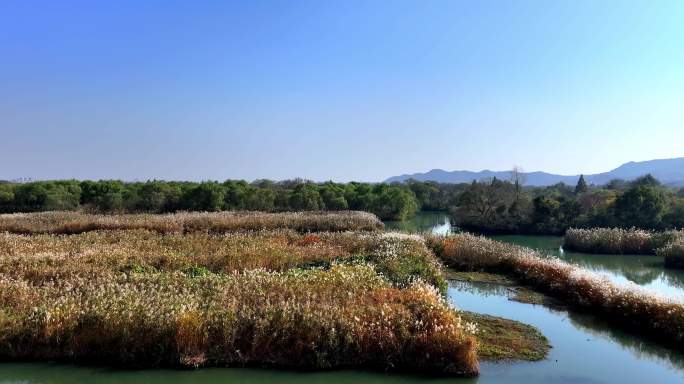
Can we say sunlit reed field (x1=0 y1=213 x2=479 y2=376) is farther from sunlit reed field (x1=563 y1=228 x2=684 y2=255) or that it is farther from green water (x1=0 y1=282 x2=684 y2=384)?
sunlit reed field (x1=563 y1=228 x2=684 y2=255)

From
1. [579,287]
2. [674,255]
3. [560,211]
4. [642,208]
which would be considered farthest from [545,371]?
[560,211]

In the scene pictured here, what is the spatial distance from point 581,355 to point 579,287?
18.3 feet

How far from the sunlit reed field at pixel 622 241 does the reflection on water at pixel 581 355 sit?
19.0m

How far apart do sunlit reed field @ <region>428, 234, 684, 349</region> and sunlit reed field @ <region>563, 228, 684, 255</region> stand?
10911 millimetres

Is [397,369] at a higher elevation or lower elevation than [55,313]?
lower

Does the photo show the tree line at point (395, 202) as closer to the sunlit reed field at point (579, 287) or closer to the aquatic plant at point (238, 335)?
the sunlit reed field at point (579, 287)

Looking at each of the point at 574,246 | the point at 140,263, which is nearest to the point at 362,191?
the point at 574,246

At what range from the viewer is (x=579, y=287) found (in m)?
16.4

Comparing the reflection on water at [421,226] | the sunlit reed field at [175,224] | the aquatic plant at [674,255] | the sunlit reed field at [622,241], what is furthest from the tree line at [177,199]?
the aquatic plant at [674,255]

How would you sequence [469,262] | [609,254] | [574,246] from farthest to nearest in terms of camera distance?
1. [574,246]
2. [609,254]
3. [469,262]

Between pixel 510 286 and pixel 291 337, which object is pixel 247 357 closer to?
pixel 291 337

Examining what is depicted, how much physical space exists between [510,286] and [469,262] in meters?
3.75

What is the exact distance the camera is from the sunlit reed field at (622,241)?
30.6 m

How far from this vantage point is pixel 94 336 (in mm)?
9531
